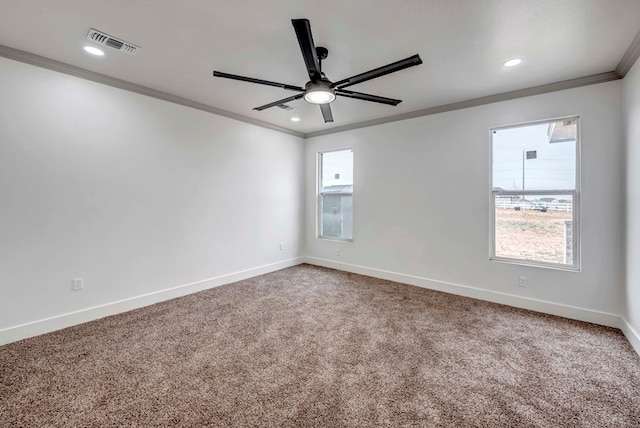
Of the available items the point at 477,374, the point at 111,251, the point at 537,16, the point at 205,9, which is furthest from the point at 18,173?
Result: the point at 537,16

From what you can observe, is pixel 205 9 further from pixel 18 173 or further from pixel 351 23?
pixel 18 173

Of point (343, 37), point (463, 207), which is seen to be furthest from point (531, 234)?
point (343, 37)

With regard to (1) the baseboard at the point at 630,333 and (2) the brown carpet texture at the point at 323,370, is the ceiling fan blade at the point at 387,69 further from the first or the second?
(1) the baseboard at the point at 630,333

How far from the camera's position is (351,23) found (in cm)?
215

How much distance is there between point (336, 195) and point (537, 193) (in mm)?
3064

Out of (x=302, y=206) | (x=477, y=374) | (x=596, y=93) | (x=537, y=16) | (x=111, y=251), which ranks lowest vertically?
(x=477, y=374)

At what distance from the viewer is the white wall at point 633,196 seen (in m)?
2.49

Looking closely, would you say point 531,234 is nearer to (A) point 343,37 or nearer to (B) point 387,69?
(B) point 387,69

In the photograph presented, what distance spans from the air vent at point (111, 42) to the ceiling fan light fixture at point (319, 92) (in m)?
1.64

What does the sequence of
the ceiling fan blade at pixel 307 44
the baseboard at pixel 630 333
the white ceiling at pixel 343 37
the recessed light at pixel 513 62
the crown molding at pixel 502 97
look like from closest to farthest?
1. the ceiling fan blade at pixel 307 44
2. the white ceiling at pixel 343 37
3. the baseboard at pixel 630 333
4. the recessed light at pixel 513 62
5. the crown molding at pixel 502 97

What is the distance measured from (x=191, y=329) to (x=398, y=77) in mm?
3511

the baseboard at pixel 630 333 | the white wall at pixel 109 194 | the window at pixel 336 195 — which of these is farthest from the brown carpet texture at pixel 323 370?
the window at pixel 336 195

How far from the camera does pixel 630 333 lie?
2600 mm

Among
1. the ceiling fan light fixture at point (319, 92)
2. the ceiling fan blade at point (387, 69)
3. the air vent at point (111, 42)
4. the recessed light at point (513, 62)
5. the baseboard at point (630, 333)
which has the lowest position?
the baseboard at point (630, 333)
